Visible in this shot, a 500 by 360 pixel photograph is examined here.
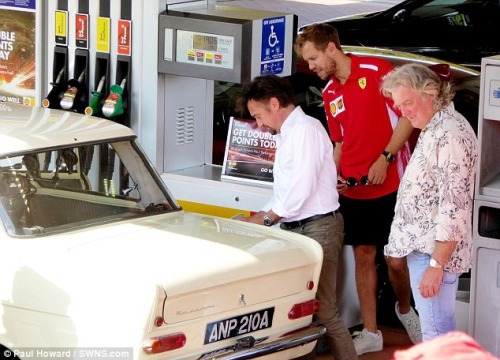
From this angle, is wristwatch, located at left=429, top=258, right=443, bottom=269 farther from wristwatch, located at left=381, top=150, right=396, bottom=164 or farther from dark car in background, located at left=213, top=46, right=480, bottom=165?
dark car in background, located at left=213, top=46, right=480, bottom=165

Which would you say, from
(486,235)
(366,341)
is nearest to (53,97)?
(366,341)

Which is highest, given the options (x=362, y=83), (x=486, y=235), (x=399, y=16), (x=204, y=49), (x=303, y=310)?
(x=399, y=16)

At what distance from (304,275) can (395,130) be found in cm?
153

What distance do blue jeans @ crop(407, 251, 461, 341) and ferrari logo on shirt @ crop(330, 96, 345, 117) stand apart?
5.31 ft

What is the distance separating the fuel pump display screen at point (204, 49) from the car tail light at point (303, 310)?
2.18 metres

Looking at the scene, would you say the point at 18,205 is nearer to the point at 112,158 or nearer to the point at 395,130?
the point at 112,158

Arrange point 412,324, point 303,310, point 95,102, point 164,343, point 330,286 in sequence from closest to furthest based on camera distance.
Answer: point 164,343 < point 303,310 < point 330,286 < point 412,324 < point 95,102

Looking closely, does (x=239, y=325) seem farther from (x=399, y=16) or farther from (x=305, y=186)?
(x=399, y=16)

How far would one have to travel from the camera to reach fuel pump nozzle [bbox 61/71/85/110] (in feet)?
25.8

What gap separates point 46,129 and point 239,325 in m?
1.70

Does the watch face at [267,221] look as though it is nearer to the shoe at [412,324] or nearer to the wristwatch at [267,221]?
the wristwatch at [267,221]

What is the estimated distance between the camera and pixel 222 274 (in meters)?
5.28

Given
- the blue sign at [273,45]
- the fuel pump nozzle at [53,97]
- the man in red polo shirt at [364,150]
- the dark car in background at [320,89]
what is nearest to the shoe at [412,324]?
the man in red polo shirt at [364,150]

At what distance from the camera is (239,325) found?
17.7 feet
